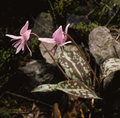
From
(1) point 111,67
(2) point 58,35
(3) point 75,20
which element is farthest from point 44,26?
(1) point 111,67

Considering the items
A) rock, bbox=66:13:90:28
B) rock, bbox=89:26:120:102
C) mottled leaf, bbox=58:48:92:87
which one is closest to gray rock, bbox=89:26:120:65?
rock, bbox=89:26:120:102

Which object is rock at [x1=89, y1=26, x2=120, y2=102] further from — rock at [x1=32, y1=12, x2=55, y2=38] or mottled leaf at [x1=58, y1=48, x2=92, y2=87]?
rock at [x1=32, y1=12, x2=55, y2=38]

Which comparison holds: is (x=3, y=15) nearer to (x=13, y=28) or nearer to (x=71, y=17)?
(x=13, y=28)

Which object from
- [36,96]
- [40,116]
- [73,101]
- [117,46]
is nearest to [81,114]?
[73,101]

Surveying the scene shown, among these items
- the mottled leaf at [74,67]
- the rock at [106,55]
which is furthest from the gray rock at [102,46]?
the mottled leaf at [74,67]

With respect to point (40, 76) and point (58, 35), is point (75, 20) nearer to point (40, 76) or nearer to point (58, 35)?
point (40, 76)
